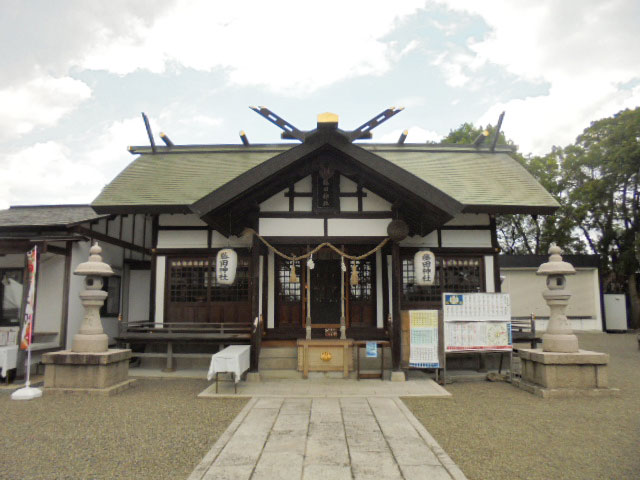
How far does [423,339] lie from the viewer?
862 cm

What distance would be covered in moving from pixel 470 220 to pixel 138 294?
1050 cm

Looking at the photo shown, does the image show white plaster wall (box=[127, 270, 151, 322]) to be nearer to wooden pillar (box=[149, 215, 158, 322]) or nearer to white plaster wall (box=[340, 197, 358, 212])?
wooden pillar (box=[149, 215, 158, 322])

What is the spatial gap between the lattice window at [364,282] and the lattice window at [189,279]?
3.80m

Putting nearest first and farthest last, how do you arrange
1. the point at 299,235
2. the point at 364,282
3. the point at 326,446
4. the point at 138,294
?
the point at 326,446
the point at 299,235
the point at 364,282
the point at 138,294

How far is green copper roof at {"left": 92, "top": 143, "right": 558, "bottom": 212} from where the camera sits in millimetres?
10500

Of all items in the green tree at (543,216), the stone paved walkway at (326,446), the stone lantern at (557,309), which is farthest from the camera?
the green tree at (543,216)

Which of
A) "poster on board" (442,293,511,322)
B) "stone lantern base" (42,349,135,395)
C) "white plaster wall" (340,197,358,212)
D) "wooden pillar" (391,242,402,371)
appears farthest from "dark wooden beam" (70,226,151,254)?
"poster on board" (442,293,511,322)

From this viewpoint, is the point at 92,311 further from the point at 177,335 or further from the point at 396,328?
the point at 396,328

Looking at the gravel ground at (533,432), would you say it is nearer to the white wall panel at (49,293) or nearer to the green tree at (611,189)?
the white wall panel at (49,293)

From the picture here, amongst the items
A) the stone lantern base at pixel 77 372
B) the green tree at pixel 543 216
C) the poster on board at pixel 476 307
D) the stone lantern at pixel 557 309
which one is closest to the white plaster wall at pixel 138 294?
the stone lantern base at pixel 77 372

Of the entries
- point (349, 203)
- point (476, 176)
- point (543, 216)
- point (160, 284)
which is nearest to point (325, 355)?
point (349, 203)

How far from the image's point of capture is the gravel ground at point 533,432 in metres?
4.36

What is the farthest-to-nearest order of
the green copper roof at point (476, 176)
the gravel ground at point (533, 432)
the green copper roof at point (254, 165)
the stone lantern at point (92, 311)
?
1. the green copper roof at point (254, 165)
2. the green copper roof at point (476, 176)
3. the stone lantern at point (92, 311)
4. the gravel ground at point (533, 432)

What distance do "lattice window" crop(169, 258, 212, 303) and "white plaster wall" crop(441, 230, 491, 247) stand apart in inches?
242
